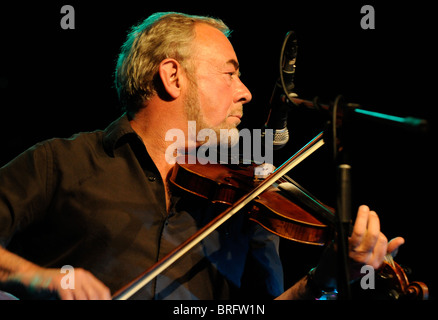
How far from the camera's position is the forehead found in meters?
2.23

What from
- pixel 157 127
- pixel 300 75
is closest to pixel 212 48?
pixel 157 127

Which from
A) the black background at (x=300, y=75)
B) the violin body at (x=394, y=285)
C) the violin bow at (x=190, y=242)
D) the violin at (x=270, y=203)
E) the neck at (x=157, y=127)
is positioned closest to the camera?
the violin bow at (x=190, y=242)

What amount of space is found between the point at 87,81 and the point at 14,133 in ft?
1.90

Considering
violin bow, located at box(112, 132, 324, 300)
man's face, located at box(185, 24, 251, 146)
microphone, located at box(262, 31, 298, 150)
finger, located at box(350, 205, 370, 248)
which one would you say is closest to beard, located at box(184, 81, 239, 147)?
man's face, located at box(185, 24, 251, 146)

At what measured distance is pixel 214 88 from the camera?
86.5 inches

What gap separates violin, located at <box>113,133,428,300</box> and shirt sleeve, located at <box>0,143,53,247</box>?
58 cm

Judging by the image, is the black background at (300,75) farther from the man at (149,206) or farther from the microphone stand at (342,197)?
the microphone stand at (342,197)

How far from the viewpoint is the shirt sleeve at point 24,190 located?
169 cm

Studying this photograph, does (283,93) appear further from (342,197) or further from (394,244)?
(394,244)

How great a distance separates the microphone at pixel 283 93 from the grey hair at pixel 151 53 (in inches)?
27.5

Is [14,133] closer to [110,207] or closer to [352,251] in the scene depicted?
[110,207]

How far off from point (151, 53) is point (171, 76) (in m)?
0.20

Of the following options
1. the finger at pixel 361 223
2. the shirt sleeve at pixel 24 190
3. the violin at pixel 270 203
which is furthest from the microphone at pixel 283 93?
the shirt sleeve at pixel 24 190

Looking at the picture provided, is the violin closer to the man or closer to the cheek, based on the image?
the man
